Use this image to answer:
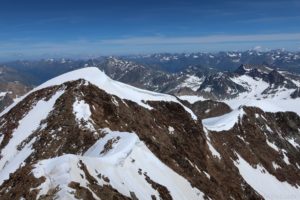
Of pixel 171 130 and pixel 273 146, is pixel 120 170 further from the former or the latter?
pixel 273 146

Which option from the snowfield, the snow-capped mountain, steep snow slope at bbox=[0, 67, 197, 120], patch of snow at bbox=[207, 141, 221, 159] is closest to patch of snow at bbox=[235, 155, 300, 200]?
the snow-capped mountain

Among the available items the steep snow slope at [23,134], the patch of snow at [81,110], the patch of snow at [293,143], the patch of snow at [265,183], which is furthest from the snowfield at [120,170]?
the patch of snow at [293,143]

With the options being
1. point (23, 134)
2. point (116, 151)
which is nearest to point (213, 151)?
point (23, 134)

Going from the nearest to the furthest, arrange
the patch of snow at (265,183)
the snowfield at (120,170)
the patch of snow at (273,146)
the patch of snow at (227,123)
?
the snowfield at (120,170)
the patch of snow at (265,183)
the patch of snow at (227,123)
the patch of snow at (273,146)

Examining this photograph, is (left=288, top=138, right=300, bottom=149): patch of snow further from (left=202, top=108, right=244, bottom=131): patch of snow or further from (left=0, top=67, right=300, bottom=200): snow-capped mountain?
(left=0, top=67, right=300, bottom=200): snow-capped mountain

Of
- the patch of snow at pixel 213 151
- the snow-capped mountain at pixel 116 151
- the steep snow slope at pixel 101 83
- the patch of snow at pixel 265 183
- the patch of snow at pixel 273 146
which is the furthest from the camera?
the patch of snow at pixel 273 146

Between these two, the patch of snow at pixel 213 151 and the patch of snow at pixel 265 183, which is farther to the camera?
the patch of snow at pixel 265 183

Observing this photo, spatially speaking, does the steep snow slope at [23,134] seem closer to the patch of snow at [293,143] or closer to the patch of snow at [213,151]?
the patch of snow at [213,151]

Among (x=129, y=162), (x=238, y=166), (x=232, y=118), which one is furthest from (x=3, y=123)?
(x=232, y=118)
